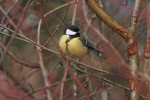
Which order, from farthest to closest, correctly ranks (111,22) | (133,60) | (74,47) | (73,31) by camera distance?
(73,31) → (74,47) → (111,22) → (133,60)

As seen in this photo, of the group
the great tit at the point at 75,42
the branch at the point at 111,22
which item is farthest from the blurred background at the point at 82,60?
the branch at the point at 111,22

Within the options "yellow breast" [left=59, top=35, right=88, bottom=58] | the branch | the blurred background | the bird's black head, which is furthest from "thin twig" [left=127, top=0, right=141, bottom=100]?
the bird's black head

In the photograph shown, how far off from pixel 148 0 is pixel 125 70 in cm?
95

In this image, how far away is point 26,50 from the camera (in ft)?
14.4

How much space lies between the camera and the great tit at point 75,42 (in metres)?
3.06

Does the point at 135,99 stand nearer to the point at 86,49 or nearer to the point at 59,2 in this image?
the point at 86,49

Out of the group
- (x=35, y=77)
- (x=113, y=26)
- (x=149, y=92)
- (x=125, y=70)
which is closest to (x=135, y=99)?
(x=149, y=92)

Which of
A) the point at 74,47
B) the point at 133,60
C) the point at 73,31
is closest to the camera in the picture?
the point at 133,60

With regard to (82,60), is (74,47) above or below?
above

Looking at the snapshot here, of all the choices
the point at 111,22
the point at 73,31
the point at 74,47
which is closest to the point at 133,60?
the point at 111,22

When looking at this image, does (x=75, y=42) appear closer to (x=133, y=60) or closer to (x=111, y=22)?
(x=111, y=22)

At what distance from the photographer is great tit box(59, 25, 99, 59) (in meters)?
3.06

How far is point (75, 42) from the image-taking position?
3096mm

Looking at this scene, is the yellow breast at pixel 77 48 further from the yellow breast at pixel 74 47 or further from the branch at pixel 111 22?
the branch at pixel 111 22
